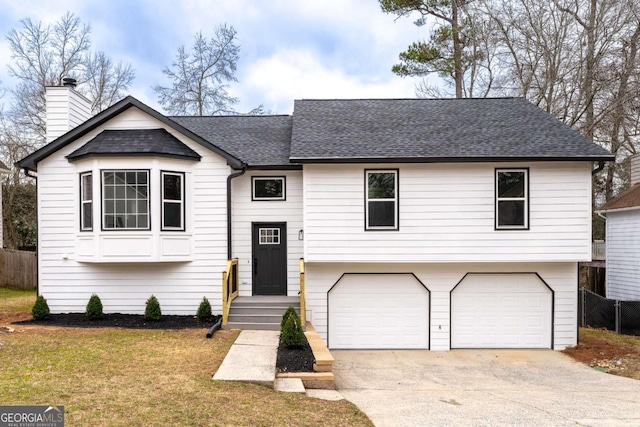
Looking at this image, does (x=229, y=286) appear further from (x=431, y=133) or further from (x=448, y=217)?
(x=431, y=133)

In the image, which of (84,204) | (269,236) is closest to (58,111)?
(84,204)

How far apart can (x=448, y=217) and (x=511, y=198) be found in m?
1.62

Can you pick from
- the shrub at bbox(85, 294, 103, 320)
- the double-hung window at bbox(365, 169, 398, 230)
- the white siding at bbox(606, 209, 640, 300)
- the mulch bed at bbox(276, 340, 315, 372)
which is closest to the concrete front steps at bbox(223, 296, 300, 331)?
the mulch bed at bbox(276, 340, 315, 372)

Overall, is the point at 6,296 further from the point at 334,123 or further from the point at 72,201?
the point at 334,123

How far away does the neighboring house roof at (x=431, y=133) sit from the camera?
10789mm

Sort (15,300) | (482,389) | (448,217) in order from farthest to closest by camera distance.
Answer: (15,300), (448,217), (482,389)

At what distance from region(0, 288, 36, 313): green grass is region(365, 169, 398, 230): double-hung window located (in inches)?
397

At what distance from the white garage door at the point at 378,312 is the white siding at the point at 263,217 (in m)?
1.35

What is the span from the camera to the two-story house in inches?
432

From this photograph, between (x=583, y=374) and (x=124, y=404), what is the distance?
881cm

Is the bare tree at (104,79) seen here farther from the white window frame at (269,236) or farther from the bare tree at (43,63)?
the white window frame at (269,236)

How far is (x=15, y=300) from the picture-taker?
15.0m

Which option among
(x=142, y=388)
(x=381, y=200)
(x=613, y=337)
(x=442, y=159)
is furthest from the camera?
(x=613, y=337)

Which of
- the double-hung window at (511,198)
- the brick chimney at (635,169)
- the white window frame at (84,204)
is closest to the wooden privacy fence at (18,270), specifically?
the white window frame at (84,204)
